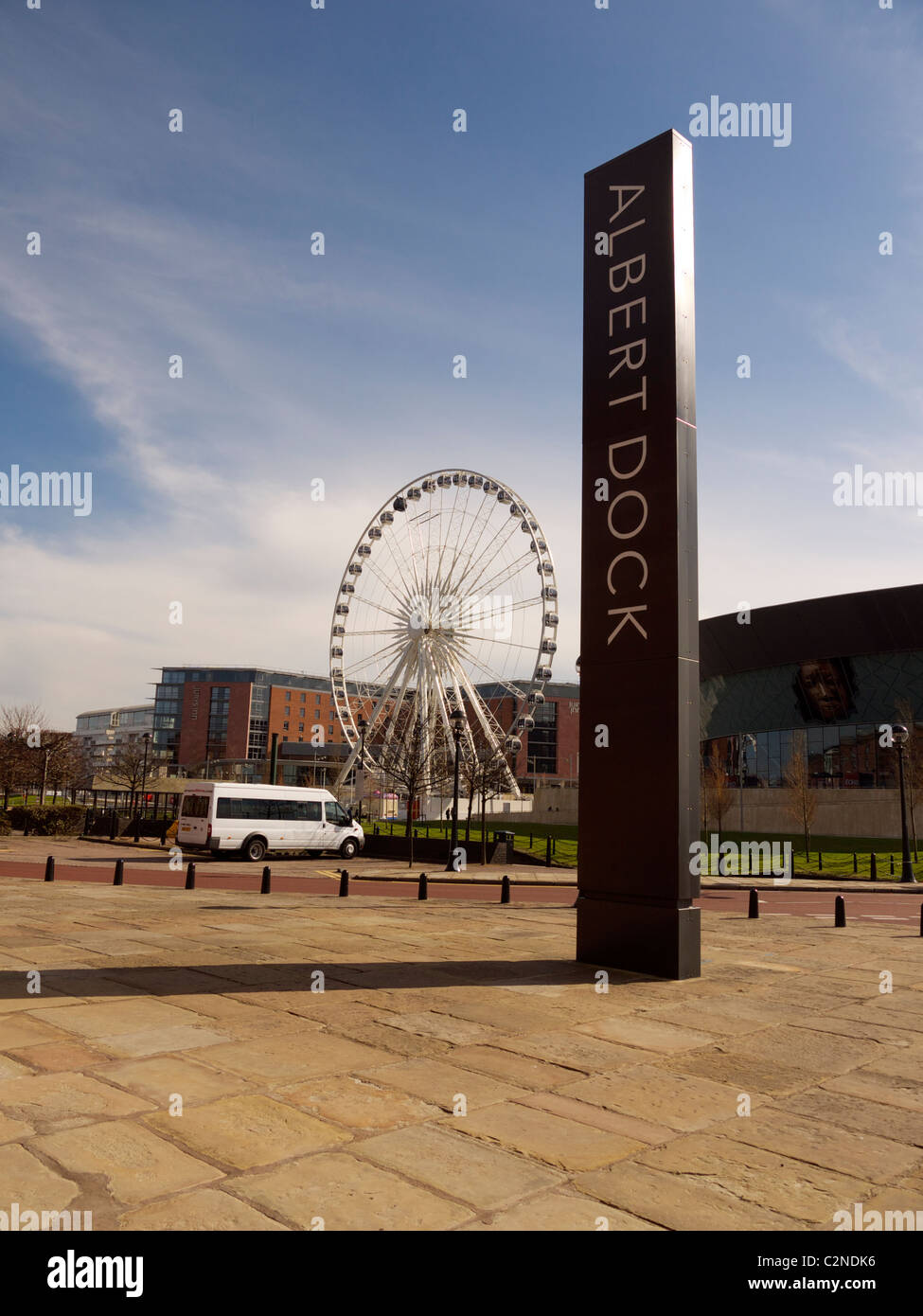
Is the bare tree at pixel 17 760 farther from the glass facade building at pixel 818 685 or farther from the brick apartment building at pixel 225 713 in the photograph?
the brick apartment building at pixel 225 713

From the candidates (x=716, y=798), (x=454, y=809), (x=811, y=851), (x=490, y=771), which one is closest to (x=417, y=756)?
(x=490, y=771)

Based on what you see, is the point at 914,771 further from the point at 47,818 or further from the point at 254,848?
the point at 47,818

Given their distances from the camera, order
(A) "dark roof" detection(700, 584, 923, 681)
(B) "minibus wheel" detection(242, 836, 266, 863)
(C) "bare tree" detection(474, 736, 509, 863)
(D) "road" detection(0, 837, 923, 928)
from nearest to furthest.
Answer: (D) "road" detection(0, 837, 923, 928)
(B) "minibus wheel" detection(242, 836, 266, 863)
(C) "bare tree" detection(474, 736, 509, 863)
(A) "dark roof" detection(700, 584, 923, 681)

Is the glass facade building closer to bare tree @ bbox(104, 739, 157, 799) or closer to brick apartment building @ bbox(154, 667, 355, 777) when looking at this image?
bare tree @ bbox(104, 739, 157, 799)

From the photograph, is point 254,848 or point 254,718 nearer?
point 254,848

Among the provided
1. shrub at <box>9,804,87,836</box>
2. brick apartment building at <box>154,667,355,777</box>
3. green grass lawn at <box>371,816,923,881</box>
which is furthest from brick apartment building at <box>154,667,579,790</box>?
shrub at <box>9,804,87,836</box>

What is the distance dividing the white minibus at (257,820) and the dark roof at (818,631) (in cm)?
4801

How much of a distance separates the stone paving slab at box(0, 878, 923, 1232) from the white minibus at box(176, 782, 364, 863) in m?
18.2

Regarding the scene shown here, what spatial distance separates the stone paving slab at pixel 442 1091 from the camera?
15.4ft

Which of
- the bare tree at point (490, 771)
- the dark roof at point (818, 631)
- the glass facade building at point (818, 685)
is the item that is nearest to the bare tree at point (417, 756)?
the bare tree at point (490, 771)

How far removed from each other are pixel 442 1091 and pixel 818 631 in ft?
232

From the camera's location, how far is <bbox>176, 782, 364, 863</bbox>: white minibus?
3077 cm

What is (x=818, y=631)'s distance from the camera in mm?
71688

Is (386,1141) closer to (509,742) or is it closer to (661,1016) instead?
(661,1016)
